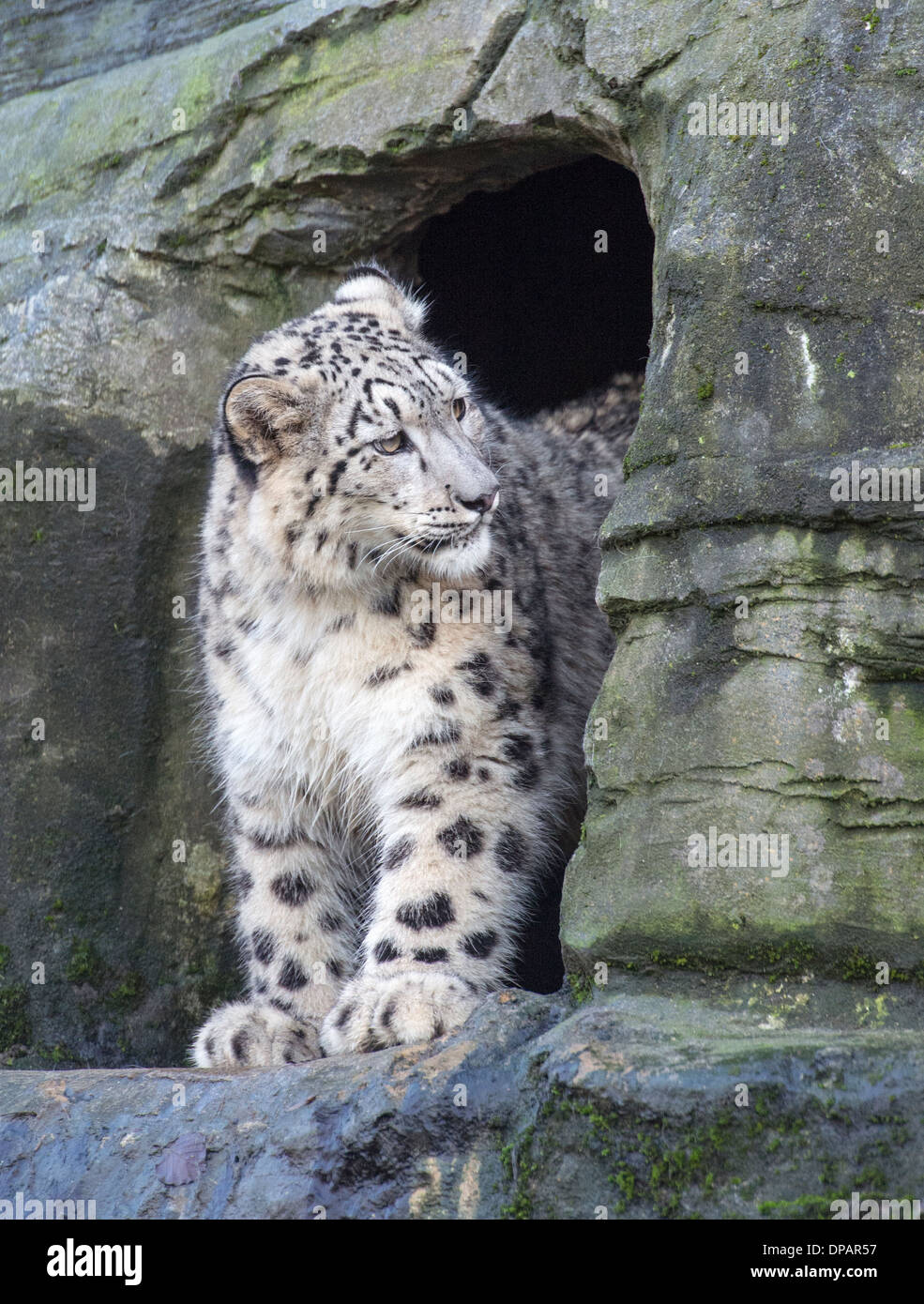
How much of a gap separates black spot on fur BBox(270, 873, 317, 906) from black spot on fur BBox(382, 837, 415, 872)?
52cm

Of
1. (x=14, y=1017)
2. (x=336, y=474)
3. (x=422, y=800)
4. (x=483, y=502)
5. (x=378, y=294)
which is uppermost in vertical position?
(x=378, y=294)

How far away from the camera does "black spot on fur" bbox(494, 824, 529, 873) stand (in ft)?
12.3

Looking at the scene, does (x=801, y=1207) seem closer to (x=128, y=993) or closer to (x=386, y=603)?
(x=386, y=603)

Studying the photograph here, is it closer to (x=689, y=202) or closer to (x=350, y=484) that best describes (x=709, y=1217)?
(x=350, y=484)

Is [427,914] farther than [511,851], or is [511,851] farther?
[511,851]

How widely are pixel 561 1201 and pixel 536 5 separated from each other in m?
3.19

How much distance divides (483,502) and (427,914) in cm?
107

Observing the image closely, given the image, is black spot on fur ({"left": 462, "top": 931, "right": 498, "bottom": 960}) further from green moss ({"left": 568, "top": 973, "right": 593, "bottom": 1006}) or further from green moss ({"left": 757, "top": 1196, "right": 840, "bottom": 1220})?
green moss ({"left": 757, "top": 1196, "right": 840, "bottom": 1220})

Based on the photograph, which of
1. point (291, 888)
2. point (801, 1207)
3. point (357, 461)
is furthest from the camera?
A: point (291, 888)

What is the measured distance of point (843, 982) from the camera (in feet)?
9.45

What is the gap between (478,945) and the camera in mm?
3635

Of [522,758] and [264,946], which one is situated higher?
[522,758]

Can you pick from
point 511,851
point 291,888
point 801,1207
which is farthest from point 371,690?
point 801,1207
